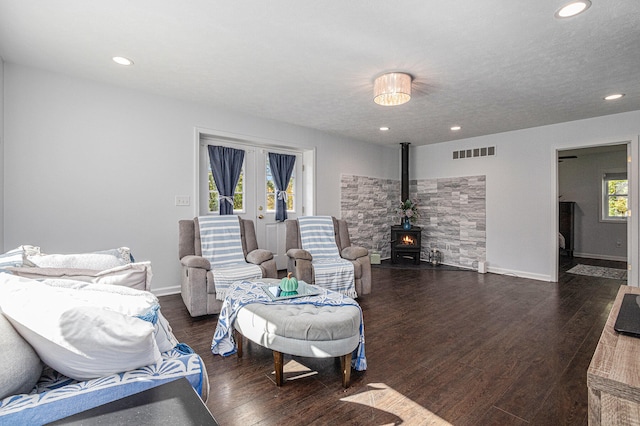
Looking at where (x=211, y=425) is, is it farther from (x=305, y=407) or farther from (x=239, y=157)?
(x=239, y=157)

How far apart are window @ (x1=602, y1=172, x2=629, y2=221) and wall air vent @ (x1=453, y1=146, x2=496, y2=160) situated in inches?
137

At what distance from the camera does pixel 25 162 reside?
10.1 ft

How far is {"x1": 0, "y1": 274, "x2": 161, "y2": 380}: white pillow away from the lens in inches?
38.4

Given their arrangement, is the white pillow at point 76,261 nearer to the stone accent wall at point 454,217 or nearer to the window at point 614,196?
the stone accent wall at point 454,217

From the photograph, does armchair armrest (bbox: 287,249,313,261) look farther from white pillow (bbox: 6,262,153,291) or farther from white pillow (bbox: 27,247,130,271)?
white pillow (bbox: 6,262,153,291)

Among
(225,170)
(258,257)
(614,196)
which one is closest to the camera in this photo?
(258,257)

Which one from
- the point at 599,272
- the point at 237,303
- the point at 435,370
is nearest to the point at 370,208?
the point at 599,272

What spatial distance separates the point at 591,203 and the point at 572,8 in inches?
273

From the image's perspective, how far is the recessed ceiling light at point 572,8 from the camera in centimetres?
200

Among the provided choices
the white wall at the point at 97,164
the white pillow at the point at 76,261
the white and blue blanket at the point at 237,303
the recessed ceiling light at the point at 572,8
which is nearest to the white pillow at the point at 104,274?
the white pillow at the point at 76,261

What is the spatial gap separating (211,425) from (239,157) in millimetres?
4319

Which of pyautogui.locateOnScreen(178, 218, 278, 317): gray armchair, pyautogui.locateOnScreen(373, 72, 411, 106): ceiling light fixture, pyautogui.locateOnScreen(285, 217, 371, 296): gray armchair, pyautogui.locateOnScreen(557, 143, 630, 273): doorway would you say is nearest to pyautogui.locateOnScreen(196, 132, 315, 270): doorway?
pyautogui.locateOnScreen(178, 218, 278, 317): gray armchair

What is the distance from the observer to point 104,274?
1.70 m

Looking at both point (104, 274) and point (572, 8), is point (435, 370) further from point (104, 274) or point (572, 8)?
point (572, 8)
